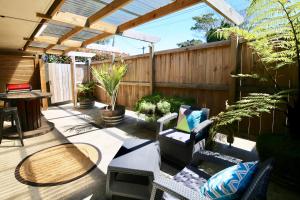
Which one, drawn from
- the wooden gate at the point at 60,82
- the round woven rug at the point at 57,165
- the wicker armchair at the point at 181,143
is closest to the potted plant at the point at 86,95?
the wooden gate at the point at 60,82

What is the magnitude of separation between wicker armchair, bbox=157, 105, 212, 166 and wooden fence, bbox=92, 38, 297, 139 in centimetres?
94

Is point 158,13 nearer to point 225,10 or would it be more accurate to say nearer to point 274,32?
point 225,10

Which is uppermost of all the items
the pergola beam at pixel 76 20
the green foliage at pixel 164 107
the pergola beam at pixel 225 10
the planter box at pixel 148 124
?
the pergola beam at pixel 76 20

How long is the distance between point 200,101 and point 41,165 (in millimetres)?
3153

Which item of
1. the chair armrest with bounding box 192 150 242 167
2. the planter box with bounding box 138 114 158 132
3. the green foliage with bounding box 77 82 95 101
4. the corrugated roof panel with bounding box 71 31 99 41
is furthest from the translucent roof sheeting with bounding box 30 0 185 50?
the green foliage with bounding box 77 82 95 101

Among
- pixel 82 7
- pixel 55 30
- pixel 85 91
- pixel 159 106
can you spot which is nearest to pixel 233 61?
pixel 159 106

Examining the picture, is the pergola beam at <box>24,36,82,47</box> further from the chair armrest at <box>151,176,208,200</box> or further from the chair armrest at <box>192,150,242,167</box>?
the chair armrest at <box>151,176,208,200</box>

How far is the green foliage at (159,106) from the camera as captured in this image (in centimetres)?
377

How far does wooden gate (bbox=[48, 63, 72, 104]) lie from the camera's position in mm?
7277

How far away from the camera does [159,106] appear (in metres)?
3.86

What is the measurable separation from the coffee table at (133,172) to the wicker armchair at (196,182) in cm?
28

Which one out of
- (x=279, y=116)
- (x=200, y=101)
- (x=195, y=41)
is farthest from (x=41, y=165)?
(x=195, y=41)

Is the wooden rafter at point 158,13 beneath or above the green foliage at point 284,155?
above

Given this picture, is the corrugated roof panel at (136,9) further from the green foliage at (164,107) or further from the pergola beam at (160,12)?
the green foliage at (164,107)
